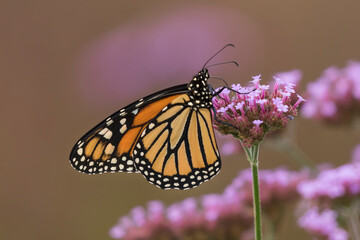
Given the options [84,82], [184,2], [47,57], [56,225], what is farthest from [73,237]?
[184,2]

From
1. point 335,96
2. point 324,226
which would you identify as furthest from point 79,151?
point 335,96

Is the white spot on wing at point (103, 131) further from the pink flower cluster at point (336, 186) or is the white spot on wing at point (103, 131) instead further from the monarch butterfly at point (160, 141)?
the pink flower cluster at point (336, 186)

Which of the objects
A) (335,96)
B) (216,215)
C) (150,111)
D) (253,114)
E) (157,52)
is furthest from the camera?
(157,52)

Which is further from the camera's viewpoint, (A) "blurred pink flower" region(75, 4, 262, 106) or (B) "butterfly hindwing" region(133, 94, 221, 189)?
(A) "blurred pink flower" region(75, 4, 262, 106)

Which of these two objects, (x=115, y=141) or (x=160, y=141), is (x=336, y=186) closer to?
(x=160, y=141)

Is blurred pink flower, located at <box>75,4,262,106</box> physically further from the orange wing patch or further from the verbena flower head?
the verbena flower head

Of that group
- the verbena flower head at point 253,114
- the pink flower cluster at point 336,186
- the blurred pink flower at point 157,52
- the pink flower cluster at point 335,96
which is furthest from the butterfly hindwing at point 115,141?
the blurred pink flower at point 157,52

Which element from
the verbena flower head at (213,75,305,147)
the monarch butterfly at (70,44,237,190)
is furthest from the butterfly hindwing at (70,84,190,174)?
the verbena flower head at (213,75,305,147)

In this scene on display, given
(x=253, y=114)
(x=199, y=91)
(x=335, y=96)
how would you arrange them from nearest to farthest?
(x=253, y=114) → (x=199, y=91) → (x=335, y=96)
